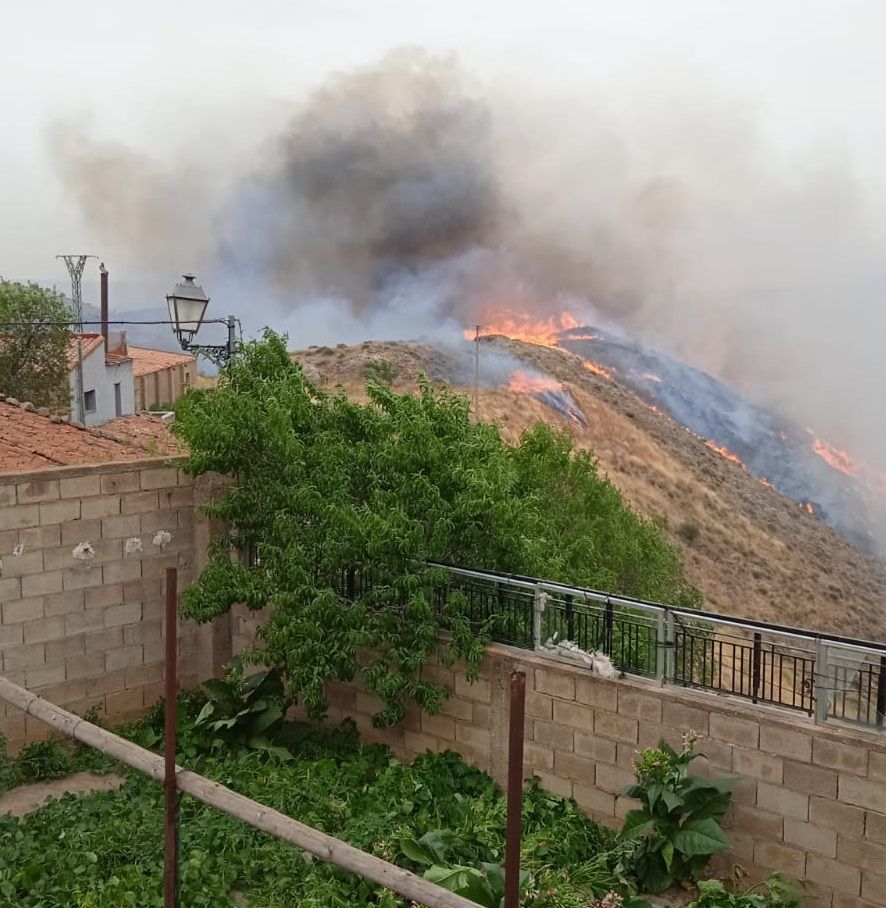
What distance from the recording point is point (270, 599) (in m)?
9.48

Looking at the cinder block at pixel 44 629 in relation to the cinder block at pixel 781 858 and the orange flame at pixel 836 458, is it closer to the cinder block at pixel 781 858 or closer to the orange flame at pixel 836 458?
the cinder block at pixel 781 858

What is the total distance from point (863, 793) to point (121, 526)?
305 inches

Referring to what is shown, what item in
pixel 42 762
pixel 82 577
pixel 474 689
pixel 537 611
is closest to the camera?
pixel 537 611

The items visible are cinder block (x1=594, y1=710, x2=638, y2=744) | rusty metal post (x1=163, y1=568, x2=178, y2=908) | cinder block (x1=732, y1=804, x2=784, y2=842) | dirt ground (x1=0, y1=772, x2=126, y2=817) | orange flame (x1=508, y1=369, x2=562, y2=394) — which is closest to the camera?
rusty metal post (x1=163, y1=568, x2=178, y2=908)

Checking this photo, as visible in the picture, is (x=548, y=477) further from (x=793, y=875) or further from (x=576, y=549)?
(x=793, y=875)

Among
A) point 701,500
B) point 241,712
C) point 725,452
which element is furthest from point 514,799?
point 725,452

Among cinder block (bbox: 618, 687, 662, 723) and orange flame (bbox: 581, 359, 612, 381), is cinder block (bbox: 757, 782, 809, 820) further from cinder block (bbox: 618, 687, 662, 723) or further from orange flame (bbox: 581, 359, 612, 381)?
orange flame (bbox: 581, 359, 612, 381)

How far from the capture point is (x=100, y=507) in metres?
10.4

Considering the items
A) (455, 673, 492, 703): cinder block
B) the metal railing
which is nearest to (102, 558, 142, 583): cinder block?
the metal railing

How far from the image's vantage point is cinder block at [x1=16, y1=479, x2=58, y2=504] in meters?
9.75

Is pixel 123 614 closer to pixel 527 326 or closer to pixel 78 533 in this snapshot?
pixel 78 533

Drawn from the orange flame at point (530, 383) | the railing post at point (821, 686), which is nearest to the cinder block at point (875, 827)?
the railing post at point (821, 686)

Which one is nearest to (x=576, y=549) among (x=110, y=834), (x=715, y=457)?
(x=110, y=834)

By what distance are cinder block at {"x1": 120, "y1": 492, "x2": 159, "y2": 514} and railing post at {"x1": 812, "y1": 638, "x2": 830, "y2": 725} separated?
7.16 m
